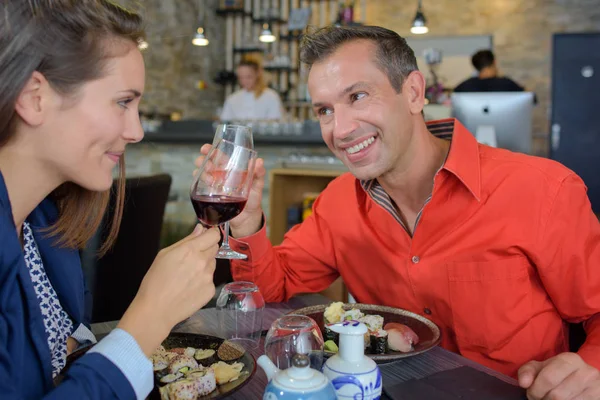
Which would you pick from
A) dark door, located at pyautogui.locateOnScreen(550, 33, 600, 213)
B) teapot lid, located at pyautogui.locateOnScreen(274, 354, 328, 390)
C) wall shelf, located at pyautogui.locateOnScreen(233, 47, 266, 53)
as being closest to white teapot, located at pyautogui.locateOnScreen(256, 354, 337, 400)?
teapot lid, located at pyautogui.locateOnScreen(274, 354, 328, 390)

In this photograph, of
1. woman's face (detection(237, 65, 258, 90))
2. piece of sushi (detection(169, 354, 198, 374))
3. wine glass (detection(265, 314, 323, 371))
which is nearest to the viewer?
wine glass (detection(265, 314, 323, 371))

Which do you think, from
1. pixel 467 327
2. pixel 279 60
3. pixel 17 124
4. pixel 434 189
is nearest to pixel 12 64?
pixel 17 124

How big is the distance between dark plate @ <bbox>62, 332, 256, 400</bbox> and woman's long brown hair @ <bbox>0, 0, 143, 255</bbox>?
→ 472mm

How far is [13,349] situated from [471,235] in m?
1.02

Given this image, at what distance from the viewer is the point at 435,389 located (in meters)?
0.97

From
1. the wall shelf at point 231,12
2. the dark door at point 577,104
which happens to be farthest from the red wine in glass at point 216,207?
the wall shelf at point 231,12

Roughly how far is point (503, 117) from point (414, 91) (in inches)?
101

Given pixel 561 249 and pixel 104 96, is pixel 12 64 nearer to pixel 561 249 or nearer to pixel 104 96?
pixel 104 96

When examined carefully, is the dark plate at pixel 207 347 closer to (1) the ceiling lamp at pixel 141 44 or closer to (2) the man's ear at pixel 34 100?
(2) the man's ear at pixel 34 100

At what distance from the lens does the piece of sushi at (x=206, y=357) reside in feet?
3.51

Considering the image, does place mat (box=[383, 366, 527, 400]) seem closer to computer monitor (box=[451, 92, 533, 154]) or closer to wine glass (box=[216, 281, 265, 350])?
wine glass (box=[216, 281, 265, 350])

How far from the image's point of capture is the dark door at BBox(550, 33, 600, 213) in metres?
7.47

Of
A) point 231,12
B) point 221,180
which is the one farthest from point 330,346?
point 231,12

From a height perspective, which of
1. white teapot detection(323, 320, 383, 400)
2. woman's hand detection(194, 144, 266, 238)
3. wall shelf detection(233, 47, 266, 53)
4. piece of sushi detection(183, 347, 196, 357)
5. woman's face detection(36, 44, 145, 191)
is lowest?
piece of sushi detection(183, 347, 196, 357)
